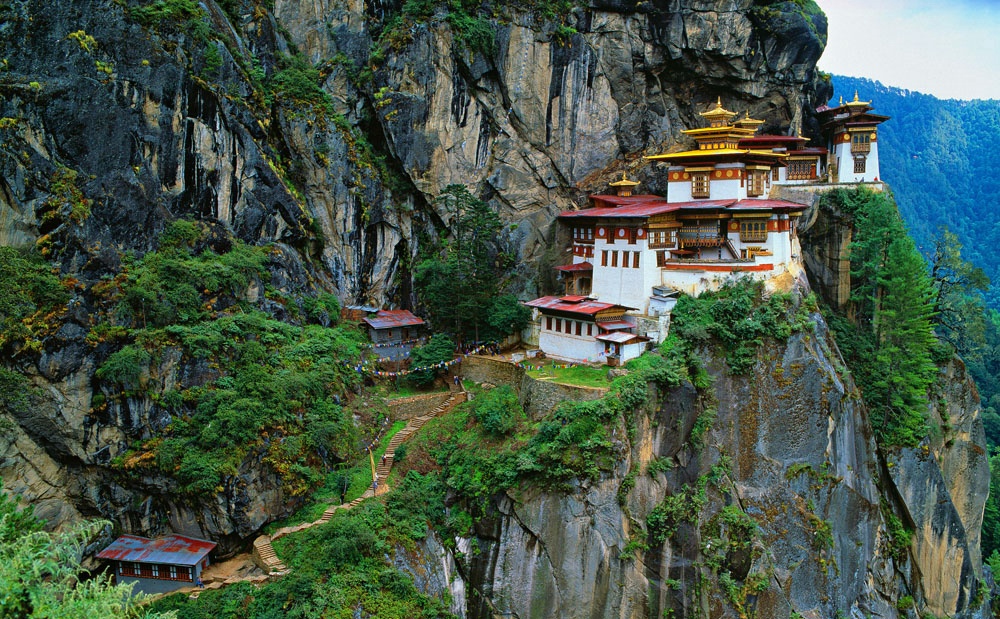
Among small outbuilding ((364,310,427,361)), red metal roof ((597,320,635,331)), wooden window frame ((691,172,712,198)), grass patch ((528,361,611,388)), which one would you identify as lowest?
grass patch ((528,361,611,388))

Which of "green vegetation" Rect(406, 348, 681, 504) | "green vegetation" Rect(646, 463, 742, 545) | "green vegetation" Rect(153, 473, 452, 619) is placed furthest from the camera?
"green vegetation" Rect(646, 463, 742, 545)

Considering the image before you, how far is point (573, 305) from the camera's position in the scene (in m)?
33.4

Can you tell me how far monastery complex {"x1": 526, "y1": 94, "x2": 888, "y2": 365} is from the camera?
32.8 m

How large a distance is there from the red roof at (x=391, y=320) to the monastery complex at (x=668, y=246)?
232 inches

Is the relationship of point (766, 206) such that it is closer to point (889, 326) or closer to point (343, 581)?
point (889, 326)

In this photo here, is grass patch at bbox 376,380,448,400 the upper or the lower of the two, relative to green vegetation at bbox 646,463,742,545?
upper

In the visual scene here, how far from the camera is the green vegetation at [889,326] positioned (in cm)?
3375

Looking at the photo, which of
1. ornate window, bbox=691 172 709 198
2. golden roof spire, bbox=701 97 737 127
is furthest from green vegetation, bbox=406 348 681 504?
golden roof spire, bbox=701 97 737 127

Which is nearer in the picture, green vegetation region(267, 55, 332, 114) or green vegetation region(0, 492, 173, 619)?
green vegetation region(0, 492, 173, 619)

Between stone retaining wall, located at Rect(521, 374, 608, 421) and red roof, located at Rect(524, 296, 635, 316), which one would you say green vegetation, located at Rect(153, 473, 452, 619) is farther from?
red roof, located at Rect(524, 296, 635, 316)

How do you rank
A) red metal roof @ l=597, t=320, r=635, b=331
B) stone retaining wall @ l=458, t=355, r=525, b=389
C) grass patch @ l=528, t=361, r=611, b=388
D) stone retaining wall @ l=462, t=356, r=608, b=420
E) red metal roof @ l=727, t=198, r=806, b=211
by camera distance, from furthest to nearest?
red metal roof @ l=727, t=198, r=806, b=211, stone retaining wall @ l=458, t=355, r=525, b=389, red metal roof @ l=597, t=320, r=635, b=331, grass patch @ l=528, t=361, r=611, b=388, stone retaining wall @ l=462, t=356, r=608, b=420

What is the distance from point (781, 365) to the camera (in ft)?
98.5


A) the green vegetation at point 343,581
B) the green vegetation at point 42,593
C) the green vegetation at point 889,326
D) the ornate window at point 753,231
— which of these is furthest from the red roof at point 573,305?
the green vegetation at point 42,593

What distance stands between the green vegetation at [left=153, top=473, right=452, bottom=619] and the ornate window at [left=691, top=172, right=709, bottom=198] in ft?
67.6
